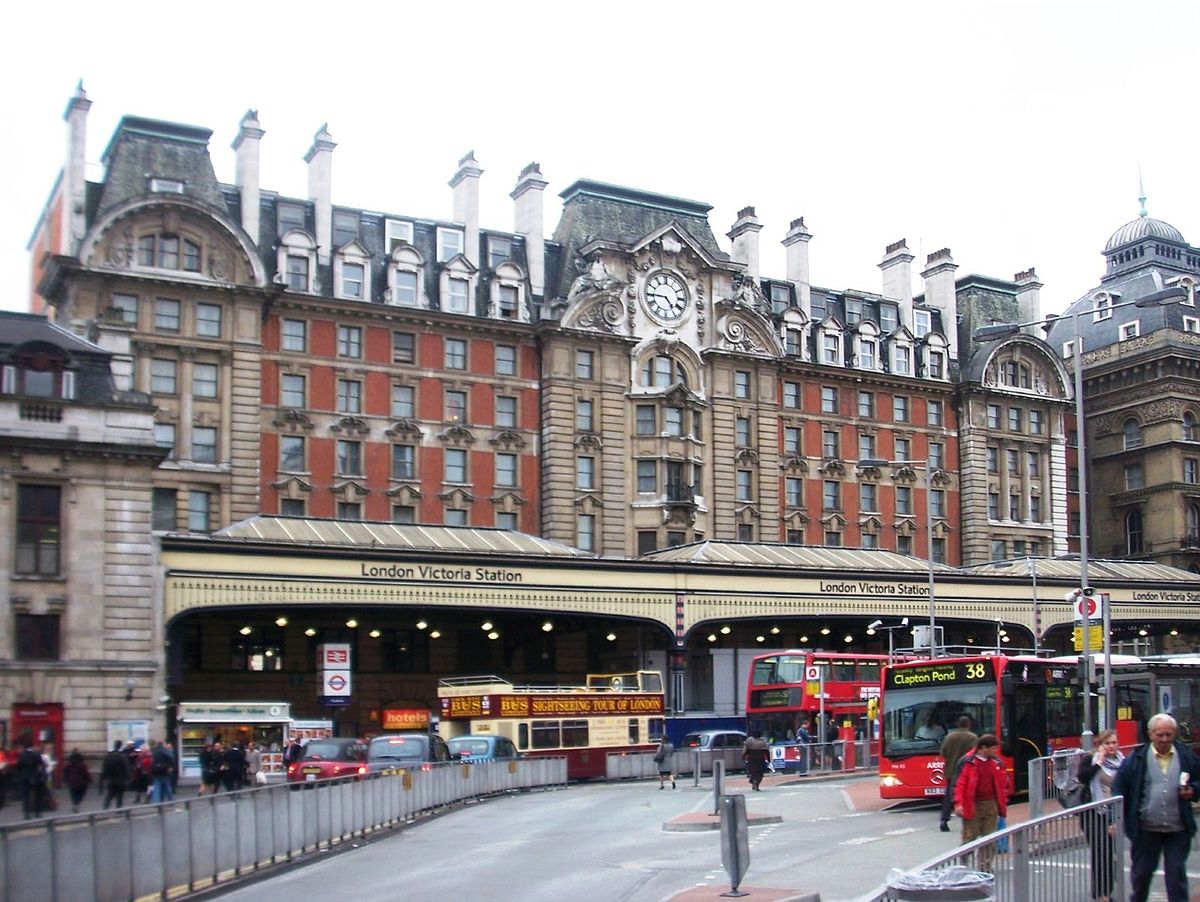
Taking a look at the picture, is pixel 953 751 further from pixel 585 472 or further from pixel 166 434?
pixel 585 472

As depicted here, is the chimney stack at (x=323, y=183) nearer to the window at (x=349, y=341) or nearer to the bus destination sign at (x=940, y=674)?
the window at (x=349, y=341)

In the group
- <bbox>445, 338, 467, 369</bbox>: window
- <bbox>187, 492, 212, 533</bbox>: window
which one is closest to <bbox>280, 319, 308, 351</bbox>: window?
<bbox>445, 338, 467, 369</bbox>: window

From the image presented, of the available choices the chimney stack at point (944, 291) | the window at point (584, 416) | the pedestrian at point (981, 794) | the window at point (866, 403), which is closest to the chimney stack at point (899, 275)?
the chimney stack at point (944, 291)

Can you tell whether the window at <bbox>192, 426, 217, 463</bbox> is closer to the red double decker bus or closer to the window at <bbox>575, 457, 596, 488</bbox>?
the window at <bbox>575, 457, 596, 488</bbox>

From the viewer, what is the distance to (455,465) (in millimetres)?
69312

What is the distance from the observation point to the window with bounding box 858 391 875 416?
8181 cm

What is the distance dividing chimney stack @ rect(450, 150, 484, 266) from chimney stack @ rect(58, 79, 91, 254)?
1672 cm

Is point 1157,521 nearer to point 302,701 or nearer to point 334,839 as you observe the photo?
point 302,701

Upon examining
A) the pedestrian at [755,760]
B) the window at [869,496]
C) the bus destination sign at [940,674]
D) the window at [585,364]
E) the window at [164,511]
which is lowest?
the pedestrian at [755,760]

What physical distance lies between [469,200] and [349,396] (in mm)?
11417

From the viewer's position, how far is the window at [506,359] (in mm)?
70688

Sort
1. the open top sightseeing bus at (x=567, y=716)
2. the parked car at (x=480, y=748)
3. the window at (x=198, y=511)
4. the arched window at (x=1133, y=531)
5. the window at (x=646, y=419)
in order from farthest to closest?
the arched window at (x=1133, y=531), the window at (x=646, y=419), the window at (x=198, y=511), the open top sightseeing bus at (x=567, y=716), the parked car at (x=480, y=748)

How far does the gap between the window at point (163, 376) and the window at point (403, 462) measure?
9.75 m

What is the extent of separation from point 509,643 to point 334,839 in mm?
41127
